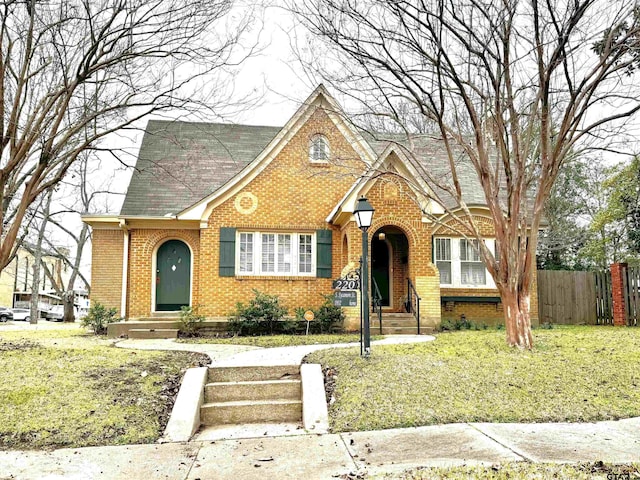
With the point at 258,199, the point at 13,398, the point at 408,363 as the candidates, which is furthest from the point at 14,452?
the point at 258,199

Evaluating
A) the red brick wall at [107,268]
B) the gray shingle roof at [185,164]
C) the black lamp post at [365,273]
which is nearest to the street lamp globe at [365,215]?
the black lamp post at [365,273]

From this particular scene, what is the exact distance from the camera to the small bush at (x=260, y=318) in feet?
42.1

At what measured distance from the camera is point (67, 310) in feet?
95.3

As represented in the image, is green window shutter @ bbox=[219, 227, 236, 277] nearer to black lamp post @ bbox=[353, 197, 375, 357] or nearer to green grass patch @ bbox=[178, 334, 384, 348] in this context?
green grass patch @ bbox=[178, 334, 384, 348]

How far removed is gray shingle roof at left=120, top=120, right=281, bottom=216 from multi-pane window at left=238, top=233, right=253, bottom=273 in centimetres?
210

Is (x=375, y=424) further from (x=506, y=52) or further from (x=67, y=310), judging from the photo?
(x=67, y=310)

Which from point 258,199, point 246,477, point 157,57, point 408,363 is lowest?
point 246,477

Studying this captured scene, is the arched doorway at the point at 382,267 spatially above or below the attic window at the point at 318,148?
below

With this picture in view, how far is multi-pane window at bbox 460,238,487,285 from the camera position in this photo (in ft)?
50.6

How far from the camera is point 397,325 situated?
1345 centimetres

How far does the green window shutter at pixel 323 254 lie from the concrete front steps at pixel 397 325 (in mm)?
1882

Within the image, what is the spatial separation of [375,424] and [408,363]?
2055 millimetres

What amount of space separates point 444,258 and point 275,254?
5.02 m

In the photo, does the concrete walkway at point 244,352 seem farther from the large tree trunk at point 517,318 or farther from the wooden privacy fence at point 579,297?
the wooden privacy fence at point 579,297
